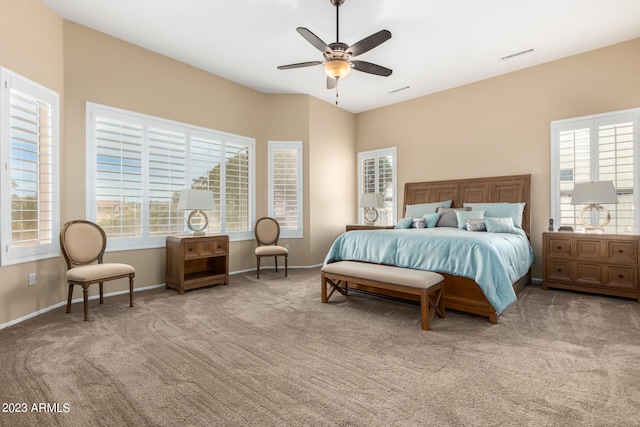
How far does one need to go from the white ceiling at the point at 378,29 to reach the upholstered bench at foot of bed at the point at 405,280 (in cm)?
294

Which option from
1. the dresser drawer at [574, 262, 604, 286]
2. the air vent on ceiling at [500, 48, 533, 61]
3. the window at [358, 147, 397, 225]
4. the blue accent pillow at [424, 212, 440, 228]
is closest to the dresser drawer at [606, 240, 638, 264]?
the dresser drawer at [574, 262, 604, 286]

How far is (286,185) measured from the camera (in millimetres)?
6293

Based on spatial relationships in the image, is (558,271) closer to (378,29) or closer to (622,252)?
(622,252)

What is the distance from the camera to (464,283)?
336 cm

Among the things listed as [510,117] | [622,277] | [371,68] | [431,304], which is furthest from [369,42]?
[622,277]

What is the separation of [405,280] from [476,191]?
3.28 meters

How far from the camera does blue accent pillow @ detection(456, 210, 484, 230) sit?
475 centimetres

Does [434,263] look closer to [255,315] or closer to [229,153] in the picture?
[255,315]

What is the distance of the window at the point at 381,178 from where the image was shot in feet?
22.4

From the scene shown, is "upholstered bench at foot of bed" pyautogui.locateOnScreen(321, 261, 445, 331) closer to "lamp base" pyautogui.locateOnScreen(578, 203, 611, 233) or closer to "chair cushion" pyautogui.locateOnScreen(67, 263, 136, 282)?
"chair cushion" pyautogui.locateOnScreen(67, 263, 136, 282)

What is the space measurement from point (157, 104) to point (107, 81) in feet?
2.18

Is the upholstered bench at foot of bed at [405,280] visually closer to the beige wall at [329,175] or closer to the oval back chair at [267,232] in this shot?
the oval back chair at [267,232]

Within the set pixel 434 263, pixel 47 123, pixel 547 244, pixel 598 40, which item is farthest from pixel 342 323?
pixel 598 40

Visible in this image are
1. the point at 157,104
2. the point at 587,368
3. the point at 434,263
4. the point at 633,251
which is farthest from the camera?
the point at 157,104
